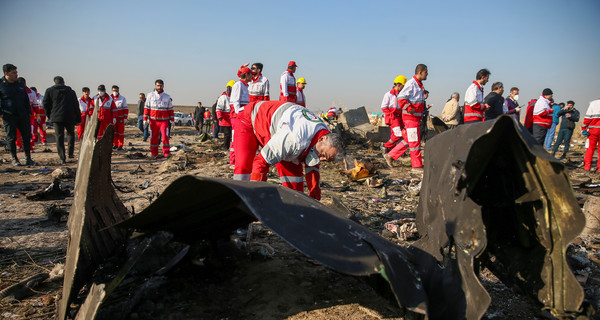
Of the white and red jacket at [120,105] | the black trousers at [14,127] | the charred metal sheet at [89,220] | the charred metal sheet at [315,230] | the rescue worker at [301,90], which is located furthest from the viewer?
the white and red jacket at [120,105]

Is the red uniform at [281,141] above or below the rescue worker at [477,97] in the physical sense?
below

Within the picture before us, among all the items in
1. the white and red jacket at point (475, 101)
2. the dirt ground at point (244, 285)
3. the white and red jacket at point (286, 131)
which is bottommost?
the dirt ground at point (244, 285)

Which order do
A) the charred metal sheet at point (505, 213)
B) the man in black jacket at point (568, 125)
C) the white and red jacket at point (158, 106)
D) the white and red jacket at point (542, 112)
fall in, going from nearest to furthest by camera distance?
the charred metal sheet at point (505, 213) → the white and red jacket at point (542, 112) → the white and red jacket at point (158, 106) → the man in black jacket at point (568, 125)

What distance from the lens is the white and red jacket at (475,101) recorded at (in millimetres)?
6953

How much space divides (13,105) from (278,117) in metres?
6.76

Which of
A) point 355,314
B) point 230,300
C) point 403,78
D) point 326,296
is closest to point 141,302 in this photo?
point 230,300

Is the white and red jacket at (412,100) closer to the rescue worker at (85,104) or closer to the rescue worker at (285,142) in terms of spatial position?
the rescue worker at (285,142)

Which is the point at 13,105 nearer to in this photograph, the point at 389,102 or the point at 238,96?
the point at 238,96

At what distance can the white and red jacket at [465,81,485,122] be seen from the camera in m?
6.95

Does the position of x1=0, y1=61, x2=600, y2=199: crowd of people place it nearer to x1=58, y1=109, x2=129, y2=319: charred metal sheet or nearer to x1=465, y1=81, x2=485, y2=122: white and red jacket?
x1=465, y1=81, x2=485, y2=122: white and red jacket

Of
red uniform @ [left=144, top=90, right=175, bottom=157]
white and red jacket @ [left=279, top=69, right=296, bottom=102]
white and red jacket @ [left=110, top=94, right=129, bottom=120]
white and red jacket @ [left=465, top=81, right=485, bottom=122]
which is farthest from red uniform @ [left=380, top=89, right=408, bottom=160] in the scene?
white and red jacket @ [left=110, top=94, right=129, bottom=120]

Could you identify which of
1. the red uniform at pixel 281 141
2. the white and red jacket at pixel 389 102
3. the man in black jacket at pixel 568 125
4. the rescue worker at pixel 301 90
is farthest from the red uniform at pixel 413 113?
the man in black jacket at pixel 568 125

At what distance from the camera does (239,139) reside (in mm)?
3688

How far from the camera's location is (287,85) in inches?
377
